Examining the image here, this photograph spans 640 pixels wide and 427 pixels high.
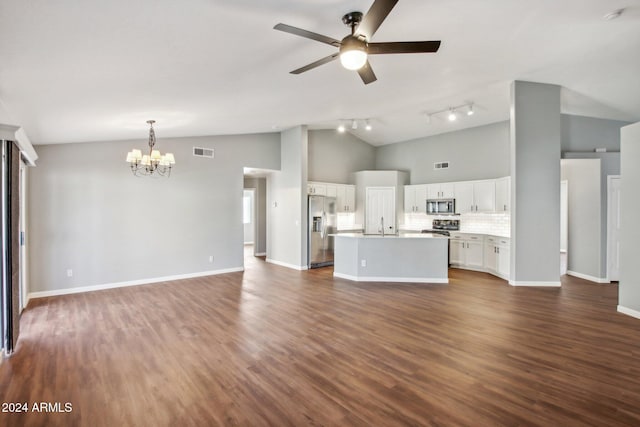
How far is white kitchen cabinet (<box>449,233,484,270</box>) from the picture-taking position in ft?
23.3

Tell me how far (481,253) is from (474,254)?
0.57ft

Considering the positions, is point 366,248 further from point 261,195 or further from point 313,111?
point 261,195

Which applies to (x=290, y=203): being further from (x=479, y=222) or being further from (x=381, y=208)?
(x=479, y=222)

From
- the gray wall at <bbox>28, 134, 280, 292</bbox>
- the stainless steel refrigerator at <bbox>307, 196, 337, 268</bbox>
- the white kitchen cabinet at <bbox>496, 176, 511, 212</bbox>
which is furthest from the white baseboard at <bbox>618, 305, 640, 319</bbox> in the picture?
the gray wall at <bbox>28, 134, 280, 292</bbox>

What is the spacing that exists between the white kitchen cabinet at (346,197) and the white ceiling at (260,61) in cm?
277

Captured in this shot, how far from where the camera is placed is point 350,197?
8.75 m

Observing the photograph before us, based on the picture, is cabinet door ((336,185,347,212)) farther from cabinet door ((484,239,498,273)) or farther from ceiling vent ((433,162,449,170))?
cabinet door ((484,239,498,273))

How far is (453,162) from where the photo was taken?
313 inches

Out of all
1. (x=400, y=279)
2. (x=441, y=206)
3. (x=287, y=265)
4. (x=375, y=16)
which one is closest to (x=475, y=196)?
(x=441, y=206)

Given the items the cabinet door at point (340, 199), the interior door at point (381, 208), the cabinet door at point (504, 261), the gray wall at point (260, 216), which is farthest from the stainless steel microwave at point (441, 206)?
the gray wall at point (260, 216)

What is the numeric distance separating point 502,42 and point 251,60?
297 centimetres

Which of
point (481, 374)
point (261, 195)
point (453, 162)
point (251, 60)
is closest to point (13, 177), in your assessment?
point (251, 60)

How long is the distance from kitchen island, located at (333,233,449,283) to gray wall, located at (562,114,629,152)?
11.4 ft

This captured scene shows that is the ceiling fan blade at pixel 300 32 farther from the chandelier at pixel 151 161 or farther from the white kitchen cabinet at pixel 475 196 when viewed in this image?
the white kitchen cabinet at pixel 475 196
